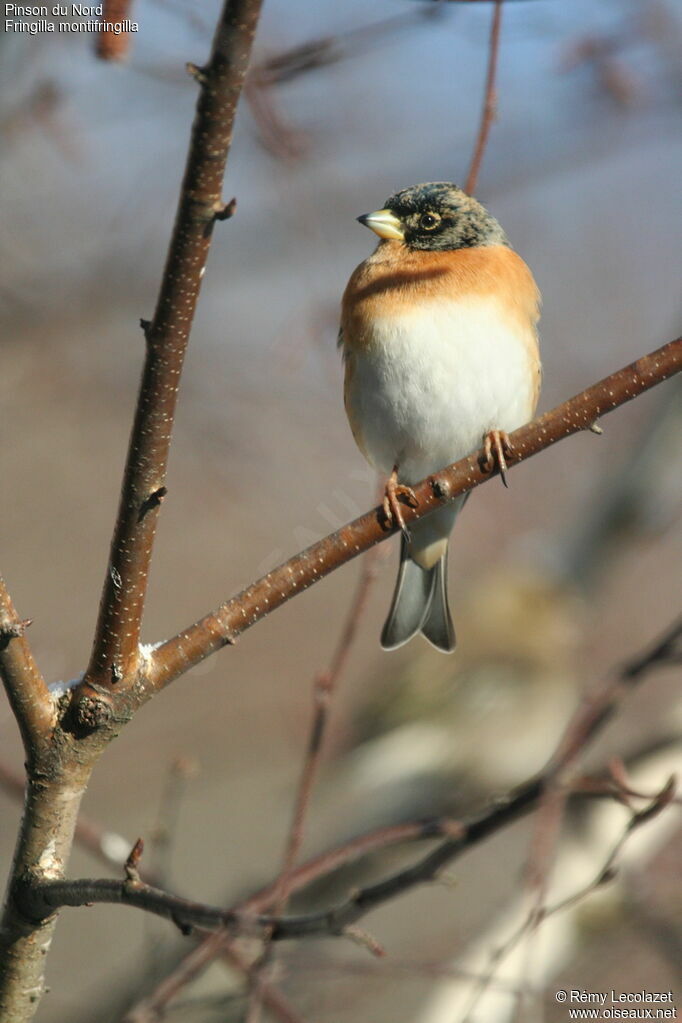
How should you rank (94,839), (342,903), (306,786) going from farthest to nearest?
(94,839) < (306,786) < (342,903)

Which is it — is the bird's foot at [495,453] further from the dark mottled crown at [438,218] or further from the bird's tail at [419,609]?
the dark mottled crown at [438,218]

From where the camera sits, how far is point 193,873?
18.6 feet

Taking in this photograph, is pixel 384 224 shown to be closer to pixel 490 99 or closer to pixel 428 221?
pixel 428 221

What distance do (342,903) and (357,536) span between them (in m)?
0.65

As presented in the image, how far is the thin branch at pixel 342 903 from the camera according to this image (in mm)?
1182

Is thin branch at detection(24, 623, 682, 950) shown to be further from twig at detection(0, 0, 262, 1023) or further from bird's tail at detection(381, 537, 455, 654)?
bird's tail at detection(381, 537, 455, 654)

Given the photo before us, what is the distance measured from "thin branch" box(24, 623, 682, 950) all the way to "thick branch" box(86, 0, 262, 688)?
1.02ft

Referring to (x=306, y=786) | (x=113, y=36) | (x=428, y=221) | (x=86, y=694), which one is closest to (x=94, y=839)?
(x=306, y=786)

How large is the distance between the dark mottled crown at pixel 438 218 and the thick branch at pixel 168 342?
176 centimetres

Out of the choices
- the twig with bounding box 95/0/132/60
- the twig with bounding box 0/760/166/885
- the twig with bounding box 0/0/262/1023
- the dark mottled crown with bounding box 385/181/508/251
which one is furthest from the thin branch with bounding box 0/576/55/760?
the dark mottled crown with bounding box 385/181/508/251

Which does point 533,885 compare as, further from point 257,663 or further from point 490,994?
point 257,663

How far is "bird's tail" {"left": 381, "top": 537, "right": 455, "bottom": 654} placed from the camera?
2.93 m

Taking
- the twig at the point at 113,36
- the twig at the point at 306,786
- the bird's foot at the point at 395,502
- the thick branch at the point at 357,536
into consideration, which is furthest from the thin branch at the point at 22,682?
the twig at the point at 113,36

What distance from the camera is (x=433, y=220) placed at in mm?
3021
